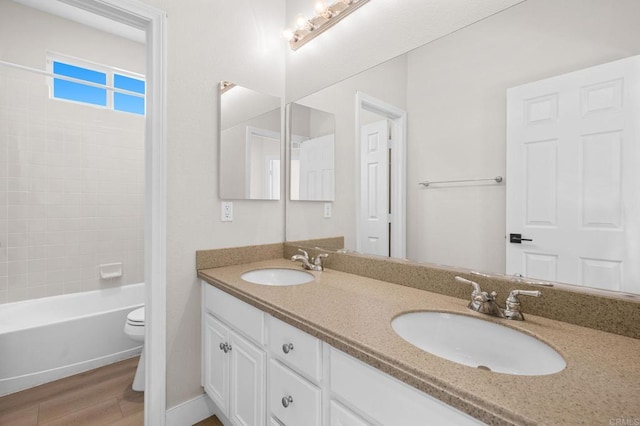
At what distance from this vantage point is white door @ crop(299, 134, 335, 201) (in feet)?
6.04

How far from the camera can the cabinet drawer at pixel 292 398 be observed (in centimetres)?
94

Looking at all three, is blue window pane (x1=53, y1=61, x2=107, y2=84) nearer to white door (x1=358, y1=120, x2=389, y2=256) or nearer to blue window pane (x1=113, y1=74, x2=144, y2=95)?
blue window pane (x1=113, y1=74, x2=144, y2=95)

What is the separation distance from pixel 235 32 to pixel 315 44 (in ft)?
1.58

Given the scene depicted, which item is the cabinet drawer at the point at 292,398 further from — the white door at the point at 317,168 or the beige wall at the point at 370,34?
the beige wall at the point at 370,34

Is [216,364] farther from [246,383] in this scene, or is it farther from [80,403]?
[80,403]

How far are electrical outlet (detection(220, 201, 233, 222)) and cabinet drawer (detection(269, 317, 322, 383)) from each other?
0.82m

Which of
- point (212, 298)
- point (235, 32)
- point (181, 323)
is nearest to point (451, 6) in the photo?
point (235, 32)

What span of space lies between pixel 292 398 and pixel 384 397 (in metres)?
0.43

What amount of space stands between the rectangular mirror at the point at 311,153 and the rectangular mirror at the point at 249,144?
0.35 feet

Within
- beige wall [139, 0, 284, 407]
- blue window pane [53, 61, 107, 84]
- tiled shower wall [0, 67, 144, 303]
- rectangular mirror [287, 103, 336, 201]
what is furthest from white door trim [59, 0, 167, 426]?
blue window pane [53, 61, 107, 84]

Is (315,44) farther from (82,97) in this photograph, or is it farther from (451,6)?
(82,97)

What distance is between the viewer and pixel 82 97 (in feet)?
9.07

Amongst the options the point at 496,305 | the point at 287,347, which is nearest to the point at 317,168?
the point at 287,347

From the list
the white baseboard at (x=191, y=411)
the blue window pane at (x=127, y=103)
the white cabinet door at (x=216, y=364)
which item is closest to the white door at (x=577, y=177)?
the white cabinet door at (x=216, y=364)
